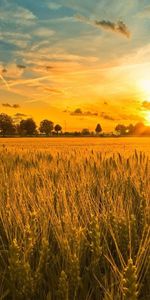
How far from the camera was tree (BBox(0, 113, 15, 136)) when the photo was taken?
67125 millimetres

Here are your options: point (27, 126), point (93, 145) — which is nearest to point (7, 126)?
point (27, 126)

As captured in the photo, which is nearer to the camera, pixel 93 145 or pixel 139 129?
pixel 93 145

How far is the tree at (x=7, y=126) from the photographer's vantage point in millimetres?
67125

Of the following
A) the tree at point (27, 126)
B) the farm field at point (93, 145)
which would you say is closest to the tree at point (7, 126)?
the tree at point (27, 126)

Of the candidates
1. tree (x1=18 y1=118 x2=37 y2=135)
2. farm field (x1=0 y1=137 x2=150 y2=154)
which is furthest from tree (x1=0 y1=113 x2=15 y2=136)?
farm field (x1=0 y1=137 x2=150 y2=154)

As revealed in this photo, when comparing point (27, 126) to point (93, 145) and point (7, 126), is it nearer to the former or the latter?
point (7, 126)

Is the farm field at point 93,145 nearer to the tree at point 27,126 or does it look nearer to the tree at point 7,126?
the tree at point 7,126

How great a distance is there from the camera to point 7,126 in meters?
69.2

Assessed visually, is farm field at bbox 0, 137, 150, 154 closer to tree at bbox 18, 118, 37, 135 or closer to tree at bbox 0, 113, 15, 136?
tree at bbox 0, 113, 15, 136

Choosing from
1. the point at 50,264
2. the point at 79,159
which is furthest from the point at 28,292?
the point at 79,159

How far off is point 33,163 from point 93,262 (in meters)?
7.37

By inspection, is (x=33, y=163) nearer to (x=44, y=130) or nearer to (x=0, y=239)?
(x=0, y=239)

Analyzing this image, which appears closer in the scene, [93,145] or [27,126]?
[93,145]

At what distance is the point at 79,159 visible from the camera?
30.8 ft
